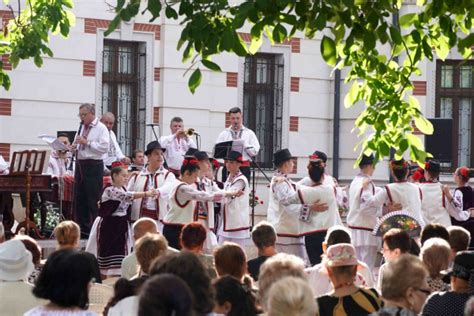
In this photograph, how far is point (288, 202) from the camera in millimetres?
18422

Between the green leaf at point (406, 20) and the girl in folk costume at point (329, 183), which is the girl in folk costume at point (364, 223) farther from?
the green leaf at point (406, 20)

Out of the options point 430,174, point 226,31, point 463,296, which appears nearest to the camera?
point 463,296

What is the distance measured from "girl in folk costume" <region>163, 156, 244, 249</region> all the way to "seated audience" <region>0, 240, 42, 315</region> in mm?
8109

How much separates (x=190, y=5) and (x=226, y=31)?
645 millimetres

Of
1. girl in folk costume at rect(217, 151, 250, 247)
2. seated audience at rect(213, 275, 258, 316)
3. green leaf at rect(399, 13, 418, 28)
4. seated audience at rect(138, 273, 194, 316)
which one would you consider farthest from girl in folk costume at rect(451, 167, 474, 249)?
seated audience at rect(138, 273, 194, 316)

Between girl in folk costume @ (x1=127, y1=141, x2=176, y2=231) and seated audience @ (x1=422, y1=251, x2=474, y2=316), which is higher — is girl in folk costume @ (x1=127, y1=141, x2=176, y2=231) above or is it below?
above

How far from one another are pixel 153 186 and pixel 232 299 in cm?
1051

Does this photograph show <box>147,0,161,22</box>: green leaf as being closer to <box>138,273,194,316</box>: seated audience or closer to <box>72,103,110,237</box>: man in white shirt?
<box>138,273,194,316</box>: seated audience

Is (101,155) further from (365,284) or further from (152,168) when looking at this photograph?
(365,284)

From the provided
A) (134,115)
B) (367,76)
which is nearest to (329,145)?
(134,115)

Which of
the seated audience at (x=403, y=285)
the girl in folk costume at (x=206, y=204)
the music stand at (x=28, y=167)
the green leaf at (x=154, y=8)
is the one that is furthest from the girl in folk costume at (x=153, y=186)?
the seated audience at (x=403, y=285)

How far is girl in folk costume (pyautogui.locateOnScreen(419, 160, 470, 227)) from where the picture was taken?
19.8 m

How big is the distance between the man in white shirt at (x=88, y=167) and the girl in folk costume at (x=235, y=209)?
1.70 metres

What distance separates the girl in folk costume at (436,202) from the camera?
64.8ft
